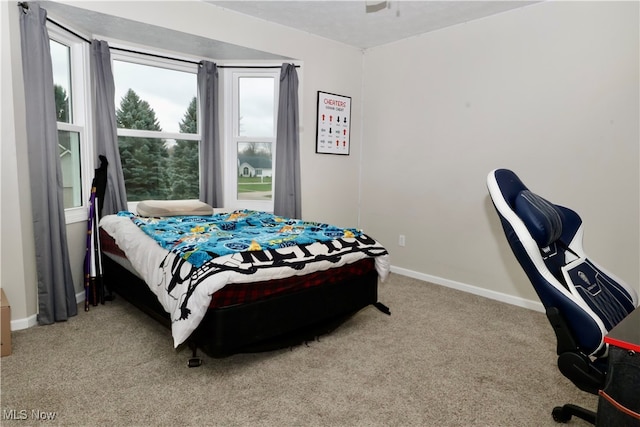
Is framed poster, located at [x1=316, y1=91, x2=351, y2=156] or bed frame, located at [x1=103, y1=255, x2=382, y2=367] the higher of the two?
framed poster, located at [x1=316, y1=91, x2=351, y2=156]

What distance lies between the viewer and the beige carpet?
5.91 ft

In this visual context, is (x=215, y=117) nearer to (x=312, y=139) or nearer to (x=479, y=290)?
(x=312, y=139)

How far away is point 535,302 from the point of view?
3172 mm

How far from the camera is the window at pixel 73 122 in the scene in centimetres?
307

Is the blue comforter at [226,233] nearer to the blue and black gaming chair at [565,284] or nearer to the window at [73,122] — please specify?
the window at [73,122]

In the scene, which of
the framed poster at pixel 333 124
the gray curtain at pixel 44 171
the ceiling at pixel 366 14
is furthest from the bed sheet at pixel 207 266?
the ceiling at pixel 366 14

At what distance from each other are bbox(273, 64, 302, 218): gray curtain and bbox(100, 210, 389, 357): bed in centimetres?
86

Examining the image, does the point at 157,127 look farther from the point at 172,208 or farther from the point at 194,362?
the point at 194,362

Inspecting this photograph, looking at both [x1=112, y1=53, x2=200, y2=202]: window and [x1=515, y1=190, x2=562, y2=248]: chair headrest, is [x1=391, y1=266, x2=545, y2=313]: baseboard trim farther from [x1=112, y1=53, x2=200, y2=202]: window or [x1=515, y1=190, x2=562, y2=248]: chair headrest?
[x1=112, y1=53, x2=200, y2=202]: window

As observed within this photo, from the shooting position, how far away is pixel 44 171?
2.62 metres

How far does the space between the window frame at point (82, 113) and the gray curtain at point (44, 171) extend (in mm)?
413

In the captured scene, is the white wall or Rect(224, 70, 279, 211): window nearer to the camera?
the white wall

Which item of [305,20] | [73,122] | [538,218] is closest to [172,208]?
[73,122]

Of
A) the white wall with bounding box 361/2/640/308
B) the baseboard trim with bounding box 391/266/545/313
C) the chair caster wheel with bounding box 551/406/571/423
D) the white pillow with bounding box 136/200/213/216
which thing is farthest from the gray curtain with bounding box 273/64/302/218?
the chair caster wheel with bounding box 551/406/571/423
